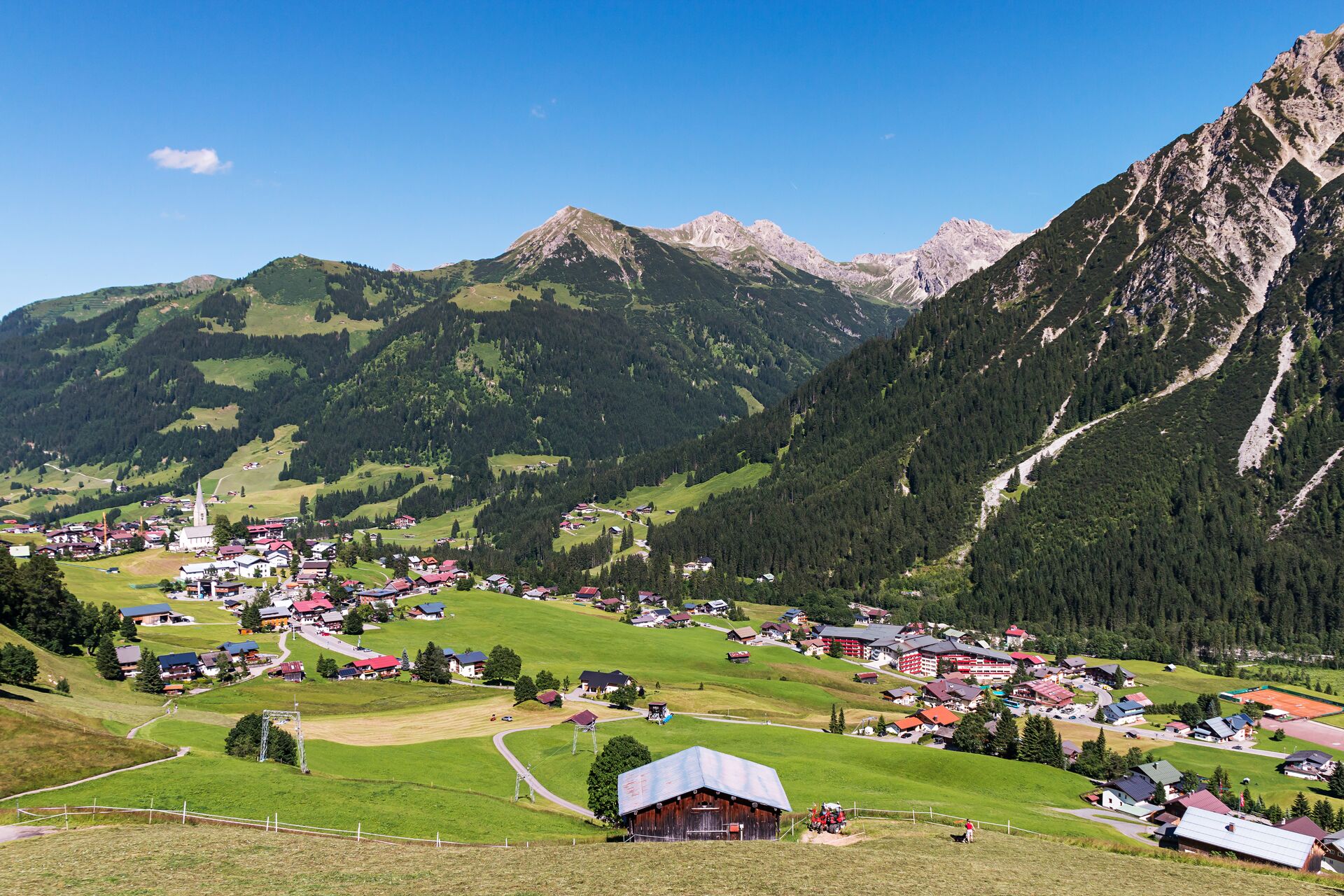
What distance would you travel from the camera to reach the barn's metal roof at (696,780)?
56.2 meters

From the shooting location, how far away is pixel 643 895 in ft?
131

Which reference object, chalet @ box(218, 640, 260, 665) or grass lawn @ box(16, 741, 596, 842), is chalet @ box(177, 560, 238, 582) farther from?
grass lawn @ box(16, 741, 596, 842)

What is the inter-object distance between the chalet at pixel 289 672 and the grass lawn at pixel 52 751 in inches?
2211

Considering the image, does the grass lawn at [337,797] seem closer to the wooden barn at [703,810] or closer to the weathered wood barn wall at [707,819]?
A: the wooden barn at [703,810]

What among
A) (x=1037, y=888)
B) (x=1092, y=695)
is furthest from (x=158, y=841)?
(x=1092, y=695)

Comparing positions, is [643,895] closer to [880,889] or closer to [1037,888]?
[880,889]

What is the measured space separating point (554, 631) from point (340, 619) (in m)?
41.1

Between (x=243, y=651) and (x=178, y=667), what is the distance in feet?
49.0

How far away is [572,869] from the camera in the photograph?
46.1 meters

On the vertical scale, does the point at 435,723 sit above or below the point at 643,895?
below

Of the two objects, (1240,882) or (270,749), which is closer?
(1240,882)

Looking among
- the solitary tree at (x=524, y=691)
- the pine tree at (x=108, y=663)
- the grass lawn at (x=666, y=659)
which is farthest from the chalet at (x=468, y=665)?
the pine tree at (x=108, y=663)

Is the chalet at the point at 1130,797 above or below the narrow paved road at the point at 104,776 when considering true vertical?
below

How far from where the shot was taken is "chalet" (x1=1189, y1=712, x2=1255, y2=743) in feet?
426
